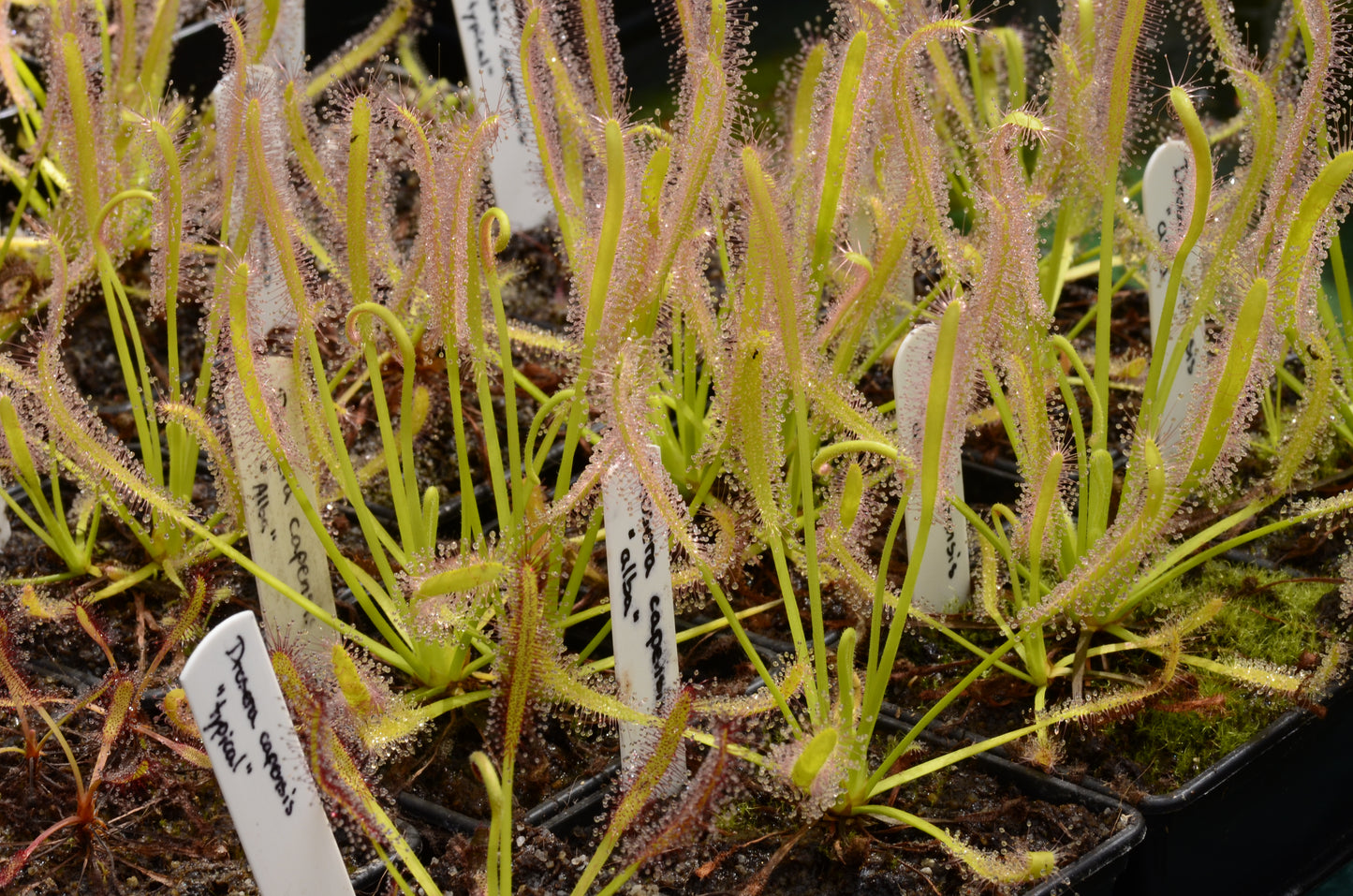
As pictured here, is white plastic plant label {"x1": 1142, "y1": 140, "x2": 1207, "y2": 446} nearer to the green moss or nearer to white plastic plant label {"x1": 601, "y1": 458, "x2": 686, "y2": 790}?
the green moss

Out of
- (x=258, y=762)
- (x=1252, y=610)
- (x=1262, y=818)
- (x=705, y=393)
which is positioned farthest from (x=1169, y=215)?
(x=258, y=762)

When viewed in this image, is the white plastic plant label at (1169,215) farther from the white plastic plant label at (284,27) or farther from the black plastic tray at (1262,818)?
the white plastic plant label at (284,27)

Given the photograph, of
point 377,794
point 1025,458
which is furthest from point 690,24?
point 377,794

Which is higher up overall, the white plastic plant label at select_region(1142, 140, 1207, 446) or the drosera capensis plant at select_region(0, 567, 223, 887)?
the white plastic plant label at select_region(1142, 140, 1207, 446)

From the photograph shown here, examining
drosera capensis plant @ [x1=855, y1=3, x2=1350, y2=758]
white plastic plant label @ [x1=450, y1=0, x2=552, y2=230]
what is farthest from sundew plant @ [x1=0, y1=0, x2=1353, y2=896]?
white plastic plant label @ [x1=450, y1=0, x2=552, y2=230]

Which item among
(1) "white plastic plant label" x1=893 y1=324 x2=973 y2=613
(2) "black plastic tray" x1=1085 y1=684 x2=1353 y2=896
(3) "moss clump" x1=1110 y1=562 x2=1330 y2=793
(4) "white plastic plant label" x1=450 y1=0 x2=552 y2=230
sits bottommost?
(2) "black plastic tray" x1=1085 y1=684 x2=1353 y2=896

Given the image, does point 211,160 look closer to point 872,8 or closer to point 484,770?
point 872,8

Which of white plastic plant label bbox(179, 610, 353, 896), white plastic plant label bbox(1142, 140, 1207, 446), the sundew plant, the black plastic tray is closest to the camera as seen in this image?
white plastic plant label bbox(179, 610, 353, 896)
